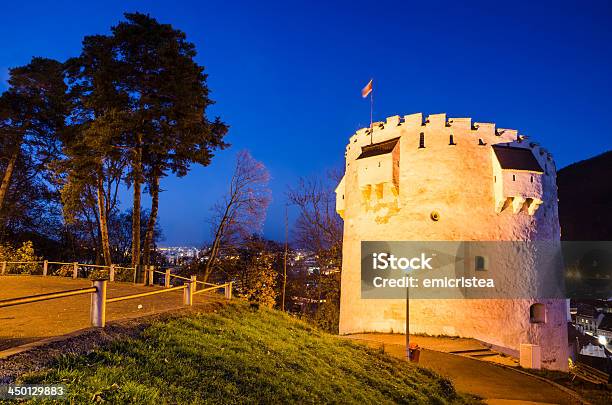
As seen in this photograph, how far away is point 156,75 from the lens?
19672 millimetres

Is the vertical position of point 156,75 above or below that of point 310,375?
above

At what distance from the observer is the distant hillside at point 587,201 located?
6694cm

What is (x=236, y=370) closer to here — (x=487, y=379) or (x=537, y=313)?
(x=487, y=379)

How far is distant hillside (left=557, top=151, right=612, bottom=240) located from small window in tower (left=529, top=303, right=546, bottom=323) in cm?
5347

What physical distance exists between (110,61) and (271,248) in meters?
26.3

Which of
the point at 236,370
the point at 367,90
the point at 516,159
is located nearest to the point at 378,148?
the point at 367,90

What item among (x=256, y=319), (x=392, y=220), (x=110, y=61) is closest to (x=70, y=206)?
(x=110, y=61)

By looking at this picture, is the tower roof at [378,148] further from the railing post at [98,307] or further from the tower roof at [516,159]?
the railing post at [98,307]

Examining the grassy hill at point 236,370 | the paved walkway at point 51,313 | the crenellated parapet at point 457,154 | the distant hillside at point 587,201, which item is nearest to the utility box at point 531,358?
the crenellated parapet at point 457,154

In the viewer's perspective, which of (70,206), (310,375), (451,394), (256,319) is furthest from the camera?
(70,206)

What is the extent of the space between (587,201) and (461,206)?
67660 millimetres

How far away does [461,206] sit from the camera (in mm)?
20609

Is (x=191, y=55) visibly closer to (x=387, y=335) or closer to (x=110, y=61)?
(x=110, y=61)

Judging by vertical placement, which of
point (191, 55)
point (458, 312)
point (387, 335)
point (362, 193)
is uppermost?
point (191, 55)
